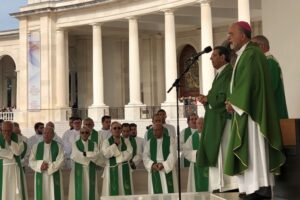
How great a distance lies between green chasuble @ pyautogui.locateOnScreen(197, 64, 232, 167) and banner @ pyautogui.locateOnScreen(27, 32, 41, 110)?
26.3m

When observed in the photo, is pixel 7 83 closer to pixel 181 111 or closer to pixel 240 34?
pixel 181 111

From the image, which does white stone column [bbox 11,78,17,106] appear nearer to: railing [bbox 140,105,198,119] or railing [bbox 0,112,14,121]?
railing [bbox 0,112,14,121]

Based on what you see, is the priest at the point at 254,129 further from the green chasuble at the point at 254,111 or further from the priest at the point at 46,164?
the priest at the point at 46,164

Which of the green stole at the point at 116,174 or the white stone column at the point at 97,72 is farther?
the white stone column at the point at 97,72

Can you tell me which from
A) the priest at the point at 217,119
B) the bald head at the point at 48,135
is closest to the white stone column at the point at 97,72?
the bald head at the point at 48,135

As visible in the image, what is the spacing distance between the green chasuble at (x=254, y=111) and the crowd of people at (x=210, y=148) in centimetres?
1

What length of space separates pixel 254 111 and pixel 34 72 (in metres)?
28.3

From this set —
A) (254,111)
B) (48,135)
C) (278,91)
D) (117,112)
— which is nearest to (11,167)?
(48,135)

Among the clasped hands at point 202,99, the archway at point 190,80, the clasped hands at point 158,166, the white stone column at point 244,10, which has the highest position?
the white stone column at point 244,10

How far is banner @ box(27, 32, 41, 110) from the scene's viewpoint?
110ft

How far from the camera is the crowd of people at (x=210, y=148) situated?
6727mm

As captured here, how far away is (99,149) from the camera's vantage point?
1198 centimetres

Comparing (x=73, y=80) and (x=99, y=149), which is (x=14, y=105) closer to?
(x=73, y=80)

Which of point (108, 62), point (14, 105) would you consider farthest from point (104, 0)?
point (14, 105)
